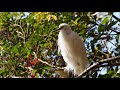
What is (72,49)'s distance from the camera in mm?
1837

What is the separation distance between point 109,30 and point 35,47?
51 centimetres

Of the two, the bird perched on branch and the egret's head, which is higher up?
the egret's head

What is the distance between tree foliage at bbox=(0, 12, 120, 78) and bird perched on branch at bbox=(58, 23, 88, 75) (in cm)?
7

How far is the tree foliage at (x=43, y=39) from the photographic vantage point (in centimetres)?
175

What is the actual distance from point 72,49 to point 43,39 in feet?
0.77

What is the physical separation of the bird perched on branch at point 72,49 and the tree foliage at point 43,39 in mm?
67

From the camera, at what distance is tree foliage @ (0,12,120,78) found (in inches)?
68.7

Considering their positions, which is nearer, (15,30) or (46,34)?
(46,34)

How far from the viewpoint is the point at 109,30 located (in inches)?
70.4

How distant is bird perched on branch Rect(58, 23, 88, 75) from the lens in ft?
5.93
